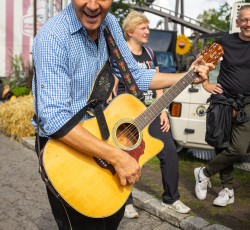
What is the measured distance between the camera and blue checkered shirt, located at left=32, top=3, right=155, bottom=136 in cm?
180

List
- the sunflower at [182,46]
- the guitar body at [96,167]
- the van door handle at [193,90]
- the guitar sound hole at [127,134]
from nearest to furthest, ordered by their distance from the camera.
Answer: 1. the guitar body at [96,167]
2. the guitar sound hole at [127,134]
3. the van door handle at [193,90]
4. the sunflower at [182,46]

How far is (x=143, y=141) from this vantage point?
2205 mm

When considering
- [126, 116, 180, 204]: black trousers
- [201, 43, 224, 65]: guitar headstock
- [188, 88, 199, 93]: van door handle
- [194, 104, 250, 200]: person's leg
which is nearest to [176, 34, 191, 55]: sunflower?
[188, 88, 199, 93]: van door handle

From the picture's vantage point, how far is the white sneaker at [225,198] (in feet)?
13.1

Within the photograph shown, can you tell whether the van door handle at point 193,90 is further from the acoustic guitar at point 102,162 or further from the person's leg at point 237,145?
the acoustic guitar at point 102,162

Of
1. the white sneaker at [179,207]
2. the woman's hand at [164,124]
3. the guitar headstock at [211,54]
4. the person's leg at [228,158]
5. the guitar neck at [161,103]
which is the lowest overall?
the white sneaker at [179,207]

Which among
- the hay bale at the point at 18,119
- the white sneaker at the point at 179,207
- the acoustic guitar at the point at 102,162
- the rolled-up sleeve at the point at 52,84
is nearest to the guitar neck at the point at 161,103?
the acoustic guitar at the point at 102,162

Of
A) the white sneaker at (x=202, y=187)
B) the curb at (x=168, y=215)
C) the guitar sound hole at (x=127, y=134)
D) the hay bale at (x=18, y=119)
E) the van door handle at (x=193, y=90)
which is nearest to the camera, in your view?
the guitar sound hole at (x=127, y=134)

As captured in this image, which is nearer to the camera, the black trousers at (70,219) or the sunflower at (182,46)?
the black trousers at (70,219)

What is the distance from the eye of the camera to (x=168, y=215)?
146 inches

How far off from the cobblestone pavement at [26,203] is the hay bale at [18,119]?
52.3 inches

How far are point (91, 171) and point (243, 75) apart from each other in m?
2.34

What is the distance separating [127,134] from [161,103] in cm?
28

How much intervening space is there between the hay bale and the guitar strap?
17.1 ft
